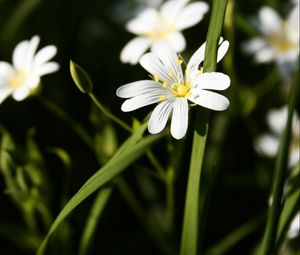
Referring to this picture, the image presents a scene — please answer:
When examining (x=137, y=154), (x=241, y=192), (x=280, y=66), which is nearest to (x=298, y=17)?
(x=280, y=66)

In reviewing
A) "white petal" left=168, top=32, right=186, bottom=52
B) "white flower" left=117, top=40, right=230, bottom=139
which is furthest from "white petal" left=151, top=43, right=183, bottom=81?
"white petal" left=168, top=32, right=186, bottom=52

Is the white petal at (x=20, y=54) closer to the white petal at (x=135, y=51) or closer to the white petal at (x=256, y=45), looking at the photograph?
the white petal at (x=135, y=51)

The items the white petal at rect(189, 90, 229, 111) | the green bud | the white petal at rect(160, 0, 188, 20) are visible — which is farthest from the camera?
the white petal at rect(160, 0, 188, 20)

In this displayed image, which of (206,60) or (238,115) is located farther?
(238,115)

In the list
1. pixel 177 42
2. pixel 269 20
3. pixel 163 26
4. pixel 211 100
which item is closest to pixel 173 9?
pixel 163 26

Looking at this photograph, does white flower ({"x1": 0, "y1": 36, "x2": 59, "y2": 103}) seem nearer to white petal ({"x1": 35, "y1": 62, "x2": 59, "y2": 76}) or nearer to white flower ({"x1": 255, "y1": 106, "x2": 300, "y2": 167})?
white petal ({"x1": 35, "y1": 62, "x2": 59, "y2": 76})

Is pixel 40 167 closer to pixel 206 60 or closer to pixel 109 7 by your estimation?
pixel 206 60

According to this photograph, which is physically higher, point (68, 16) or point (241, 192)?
point (68, 16)

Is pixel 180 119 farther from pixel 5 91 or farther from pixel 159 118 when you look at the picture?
pixel 5 91
